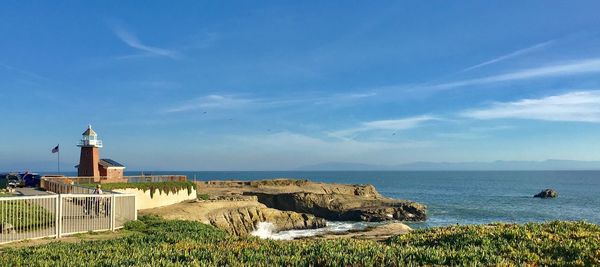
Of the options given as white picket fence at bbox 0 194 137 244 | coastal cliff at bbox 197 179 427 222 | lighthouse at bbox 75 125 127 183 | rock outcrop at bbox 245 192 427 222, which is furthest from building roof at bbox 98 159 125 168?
white picket fence at bbox 0 194 137 244

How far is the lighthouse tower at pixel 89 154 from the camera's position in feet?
150

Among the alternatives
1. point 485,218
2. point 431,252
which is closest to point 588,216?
point 485,218

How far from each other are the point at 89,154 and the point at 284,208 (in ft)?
90.0

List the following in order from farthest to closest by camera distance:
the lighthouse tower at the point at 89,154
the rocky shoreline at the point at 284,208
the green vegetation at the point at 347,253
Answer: the lighthouse tower at the point at 89,154, the rocky shoreline at the point at 284,208, the green vegetation at the point at 347,253

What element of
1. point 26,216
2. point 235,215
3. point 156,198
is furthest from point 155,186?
point 26,216

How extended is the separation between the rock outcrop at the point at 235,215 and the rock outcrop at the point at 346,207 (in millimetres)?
9825

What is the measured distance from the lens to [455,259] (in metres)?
8.18

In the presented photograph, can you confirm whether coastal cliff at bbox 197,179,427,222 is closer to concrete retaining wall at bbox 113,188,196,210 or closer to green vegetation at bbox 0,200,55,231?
concrete retaining wall at bbox 113,188,196,210

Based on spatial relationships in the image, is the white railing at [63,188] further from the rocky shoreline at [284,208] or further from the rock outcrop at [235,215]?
the rocky shoreline at [284,208]

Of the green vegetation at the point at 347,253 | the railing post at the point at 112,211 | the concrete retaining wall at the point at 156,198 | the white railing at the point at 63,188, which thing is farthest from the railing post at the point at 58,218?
the concrete retaining wall at the point at 156,198

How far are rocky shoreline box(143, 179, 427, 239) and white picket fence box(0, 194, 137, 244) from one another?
52.9 ft

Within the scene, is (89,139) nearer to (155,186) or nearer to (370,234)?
(155,186)

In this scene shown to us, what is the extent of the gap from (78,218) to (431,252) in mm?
13863

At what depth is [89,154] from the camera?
150ft
